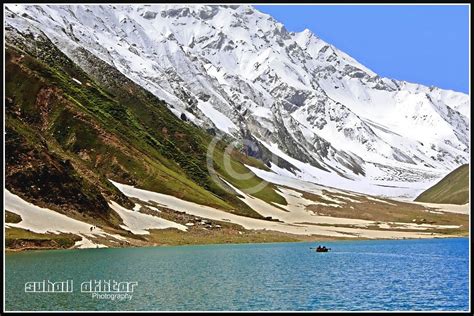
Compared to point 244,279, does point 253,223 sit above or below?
above

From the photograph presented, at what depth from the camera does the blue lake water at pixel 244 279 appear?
177 ft

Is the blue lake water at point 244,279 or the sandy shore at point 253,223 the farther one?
the sandy shore at point 253,223

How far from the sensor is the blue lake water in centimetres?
5403

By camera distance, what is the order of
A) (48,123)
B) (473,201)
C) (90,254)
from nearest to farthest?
(473,201) → (90,254) → (48,123)

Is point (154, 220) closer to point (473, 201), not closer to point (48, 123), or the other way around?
point (48, 123)

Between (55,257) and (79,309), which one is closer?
(79,309)

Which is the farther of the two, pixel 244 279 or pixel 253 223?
pixel 253 223

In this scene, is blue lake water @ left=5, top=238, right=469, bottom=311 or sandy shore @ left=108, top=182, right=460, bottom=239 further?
sandy shore @ left=108, top=182, right=460, bottom=239

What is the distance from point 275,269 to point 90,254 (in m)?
29.9

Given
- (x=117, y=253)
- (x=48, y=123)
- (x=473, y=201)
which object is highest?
(x=48, y=123)

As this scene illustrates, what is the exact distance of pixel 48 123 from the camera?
173750mm

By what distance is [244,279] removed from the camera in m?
70.8

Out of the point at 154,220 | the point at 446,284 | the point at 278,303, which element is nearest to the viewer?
the point at 278,303

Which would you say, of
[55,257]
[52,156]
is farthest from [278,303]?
[52,156]
